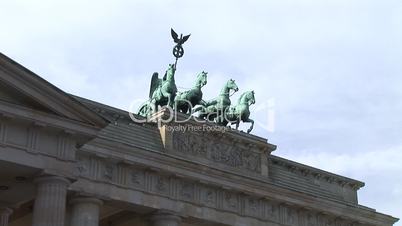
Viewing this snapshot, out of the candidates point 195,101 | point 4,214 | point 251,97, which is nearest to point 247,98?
point 251,97

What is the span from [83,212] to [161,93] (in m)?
9.99

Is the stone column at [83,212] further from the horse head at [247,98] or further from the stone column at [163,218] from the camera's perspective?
the horse head at [247,98]

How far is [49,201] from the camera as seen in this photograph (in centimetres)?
2942

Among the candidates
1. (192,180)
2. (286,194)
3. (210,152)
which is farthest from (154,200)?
(286,194)

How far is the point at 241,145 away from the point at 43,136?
16.6 metres

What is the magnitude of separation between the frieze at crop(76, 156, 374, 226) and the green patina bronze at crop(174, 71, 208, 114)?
217 inches

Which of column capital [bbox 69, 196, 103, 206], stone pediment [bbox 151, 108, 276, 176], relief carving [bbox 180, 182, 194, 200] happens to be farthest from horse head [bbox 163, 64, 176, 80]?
column capital [bbox 69, 196, 103, 206]

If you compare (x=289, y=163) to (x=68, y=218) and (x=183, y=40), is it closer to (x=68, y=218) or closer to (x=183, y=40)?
(x=183, y=40)

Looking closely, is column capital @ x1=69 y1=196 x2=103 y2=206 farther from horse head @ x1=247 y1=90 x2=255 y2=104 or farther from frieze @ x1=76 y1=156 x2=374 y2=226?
horse head @ x1=247 y1=90 x2=255 y2=104

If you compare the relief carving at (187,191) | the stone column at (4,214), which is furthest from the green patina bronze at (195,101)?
the stone column at (4,214)

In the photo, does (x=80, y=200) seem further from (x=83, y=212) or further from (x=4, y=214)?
(x=4, y=214)

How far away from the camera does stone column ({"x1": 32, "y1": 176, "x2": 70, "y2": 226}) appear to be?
29.1 meters

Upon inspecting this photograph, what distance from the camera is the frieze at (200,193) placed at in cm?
3791

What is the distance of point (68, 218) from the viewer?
37.7 meters
